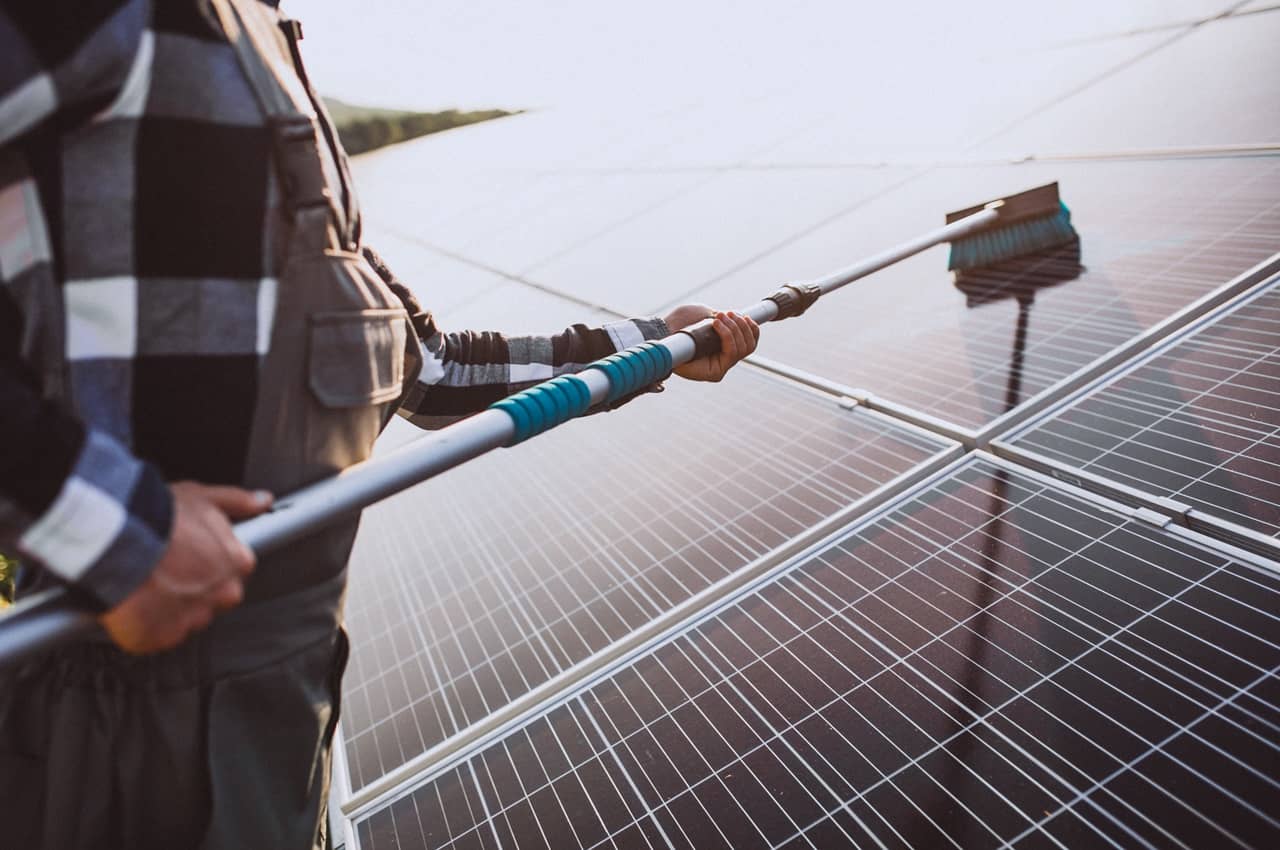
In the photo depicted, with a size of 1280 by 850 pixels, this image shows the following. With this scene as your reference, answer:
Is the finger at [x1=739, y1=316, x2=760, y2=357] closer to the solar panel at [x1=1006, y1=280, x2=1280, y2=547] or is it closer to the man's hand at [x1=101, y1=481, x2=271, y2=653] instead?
the solar panel at [x1=1006, y1=280, x2=1280, y2=547]

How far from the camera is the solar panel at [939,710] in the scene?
1.04 m

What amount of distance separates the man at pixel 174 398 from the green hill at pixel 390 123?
13.4m

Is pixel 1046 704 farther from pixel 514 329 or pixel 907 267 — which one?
pixel 514 329

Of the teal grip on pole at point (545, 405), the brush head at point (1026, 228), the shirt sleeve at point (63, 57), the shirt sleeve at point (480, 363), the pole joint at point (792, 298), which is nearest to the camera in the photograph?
the shirt sleeve at point (63, 57)

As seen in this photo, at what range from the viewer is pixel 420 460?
3.81 ft

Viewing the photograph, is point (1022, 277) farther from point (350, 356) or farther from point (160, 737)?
point (160, 737)

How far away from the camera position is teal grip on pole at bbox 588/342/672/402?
57.3 inches

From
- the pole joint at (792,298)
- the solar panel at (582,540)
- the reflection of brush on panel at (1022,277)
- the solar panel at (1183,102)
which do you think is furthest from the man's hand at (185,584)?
the solar panel at (1183,102)

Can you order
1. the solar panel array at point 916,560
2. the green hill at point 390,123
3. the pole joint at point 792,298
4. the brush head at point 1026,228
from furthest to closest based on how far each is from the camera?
the green hill at point 390,123 → the brush head at point 1026,228 → the pole joint at point 792,298 → the solar panel array at point 916,560

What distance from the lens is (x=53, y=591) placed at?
0.93 m

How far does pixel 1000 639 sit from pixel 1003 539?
0.76ft

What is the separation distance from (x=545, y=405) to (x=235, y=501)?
472 mm

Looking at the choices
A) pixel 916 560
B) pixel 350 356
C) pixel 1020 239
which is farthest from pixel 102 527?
pixel 1020 239

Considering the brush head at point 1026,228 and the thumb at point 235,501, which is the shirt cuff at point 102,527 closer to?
the thumb at point 235,501
